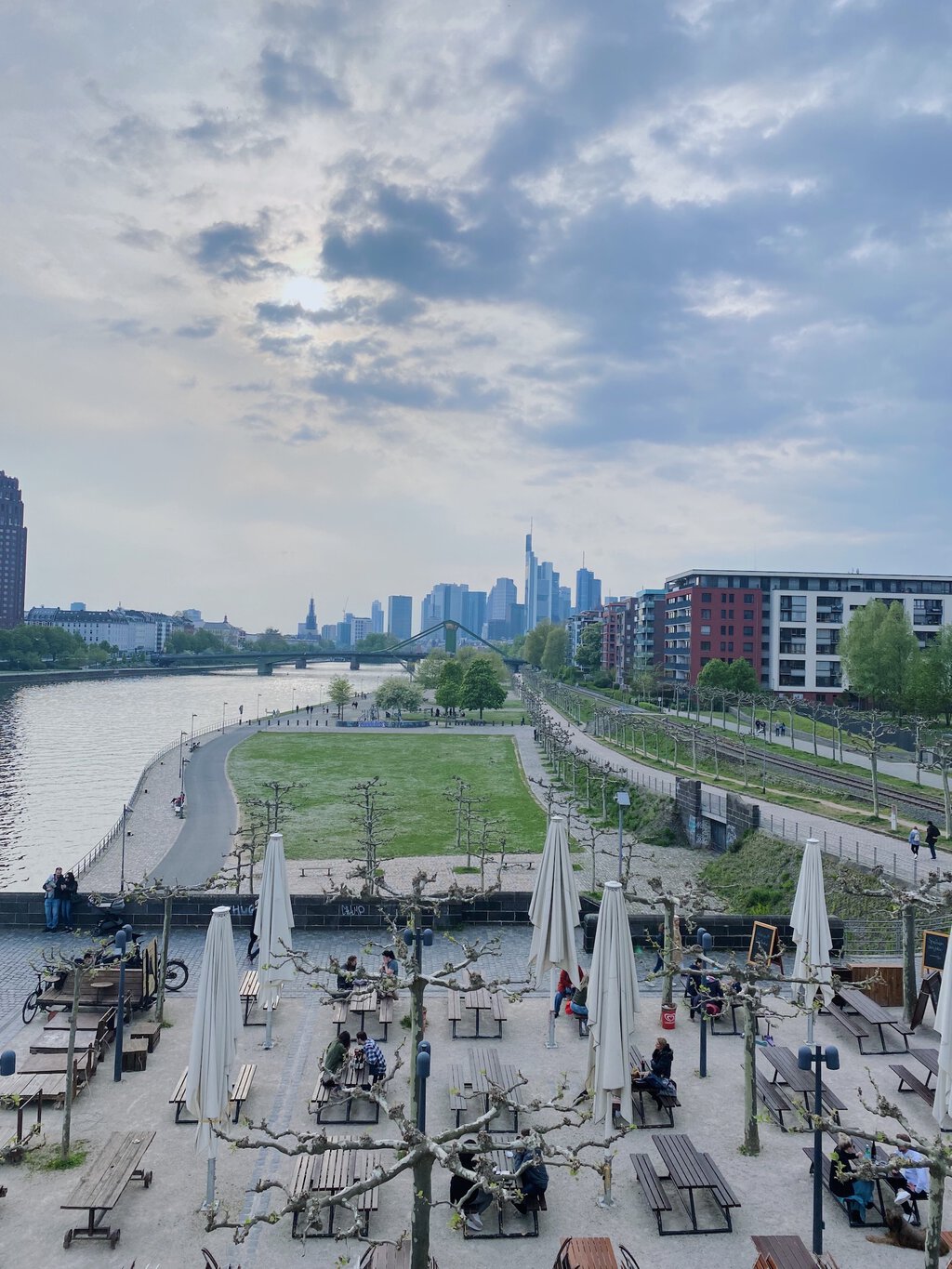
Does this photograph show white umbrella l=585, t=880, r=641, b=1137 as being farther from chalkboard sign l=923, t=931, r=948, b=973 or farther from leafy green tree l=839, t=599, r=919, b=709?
leafy green tree l=839, t=599, r=919, b=709

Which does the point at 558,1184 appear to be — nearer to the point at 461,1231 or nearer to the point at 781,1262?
the point at 461,1231

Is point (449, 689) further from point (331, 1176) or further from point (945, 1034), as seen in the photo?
point (945, 1034)

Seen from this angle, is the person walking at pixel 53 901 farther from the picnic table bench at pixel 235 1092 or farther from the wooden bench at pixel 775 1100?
the wooden bench at pixel 775 1100

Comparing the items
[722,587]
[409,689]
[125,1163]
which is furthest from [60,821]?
[722,587]

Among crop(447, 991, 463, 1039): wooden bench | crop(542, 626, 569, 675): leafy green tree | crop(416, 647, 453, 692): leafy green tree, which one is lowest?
crop(447, 991, 463, 1039): wooden bench

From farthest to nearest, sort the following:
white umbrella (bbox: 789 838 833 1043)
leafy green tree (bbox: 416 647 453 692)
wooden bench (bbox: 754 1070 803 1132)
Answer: leafy green tree (bbox: 416 647 453 692) < white umbrella (bbox: 789 838 833 1043) < wooden bench (bbox: 754 1070 803 1132)

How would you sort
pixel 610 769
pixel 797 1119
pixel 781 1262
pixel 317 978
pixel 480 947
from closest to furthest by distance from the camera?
pixel 781 1262
pixel 797 1119
pixel 317 978
pixel 480 947
pixel 610 769

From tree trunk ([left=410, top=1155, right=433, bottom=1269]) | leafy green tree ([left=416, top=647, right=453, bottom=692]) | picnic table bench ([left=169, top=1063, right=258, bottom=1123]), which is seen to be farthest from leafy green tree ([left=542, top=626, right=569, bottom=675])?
tree trunk ([left=410, top=1155, right=433, bottom=1269])
